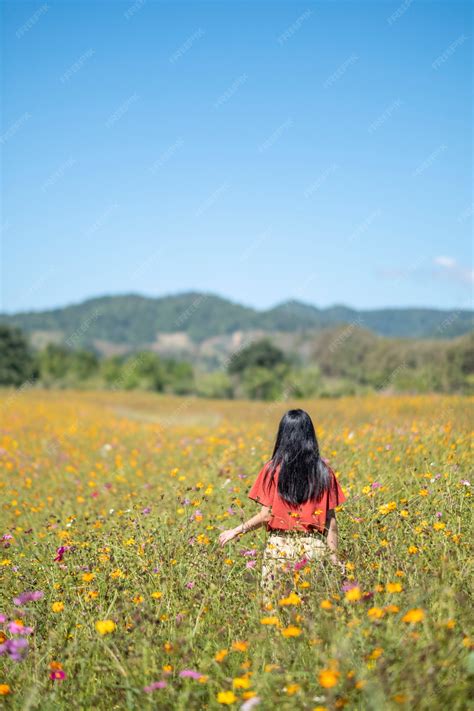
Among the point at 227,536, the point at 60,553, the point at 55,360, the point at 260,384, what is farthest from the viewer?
the point at 55,360

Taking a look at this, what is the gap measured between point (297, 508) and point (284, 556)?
464mm

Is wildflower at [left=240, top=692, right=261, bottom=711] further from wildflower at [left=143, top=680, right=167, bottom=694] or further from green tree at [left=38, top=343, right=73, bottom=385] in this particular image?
green tree at [left=38, top=343, right=73, bottom=385]

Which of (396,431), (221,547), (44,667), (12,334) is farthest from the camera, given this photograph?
(12,334)

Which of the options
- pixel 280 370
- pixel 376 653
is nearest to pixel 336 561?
pixel 376 653

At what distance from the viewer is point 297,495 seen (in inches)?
157

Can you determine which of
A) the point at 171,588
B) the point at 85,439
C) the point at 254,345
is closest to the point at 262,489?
the point at 171,588

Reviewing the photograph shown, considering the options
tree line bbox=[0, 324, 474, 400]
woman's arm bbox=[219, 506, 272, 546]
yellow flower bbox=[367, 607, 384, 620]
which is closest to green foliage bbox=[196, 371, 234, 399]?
tree line bbox=[0, 324, 474, 400]

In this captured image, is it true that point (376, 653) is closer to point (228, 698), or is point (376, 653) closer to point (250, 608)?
point (228, 698)

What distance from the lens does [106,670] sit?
296cm

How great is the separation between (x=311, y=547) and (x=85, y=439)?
9997mm

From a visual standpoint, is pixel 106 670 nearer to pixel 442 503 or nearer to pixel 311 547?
pixel 311 547

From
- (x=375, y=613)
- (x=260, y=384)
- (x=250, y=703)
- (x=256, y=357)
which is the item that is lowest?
(x=260, y=384)

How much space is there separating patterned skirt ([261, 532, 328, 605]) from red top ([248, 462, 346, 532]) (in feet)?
0.23

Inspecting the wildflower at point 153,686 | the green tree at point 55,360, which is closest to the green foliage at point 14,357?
the green tree at point 55,360
